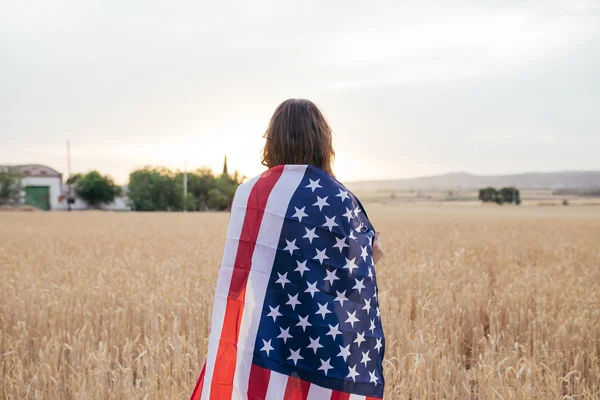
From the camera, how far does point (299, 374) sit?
2309mm

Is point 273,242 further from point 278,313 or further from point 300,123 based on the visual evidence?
point 300,123

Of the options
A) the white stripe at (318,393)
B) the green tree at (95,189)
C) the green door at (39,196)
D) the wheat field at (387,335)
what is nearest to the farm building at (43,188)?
the green door at (39,196)

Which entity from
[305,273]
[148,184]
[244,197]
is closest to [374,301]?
[305,273]

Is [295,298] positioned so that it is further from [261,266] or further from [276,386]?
[276,386]

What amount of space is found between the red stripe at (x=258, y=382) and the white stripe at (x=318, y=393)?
8.6 inches

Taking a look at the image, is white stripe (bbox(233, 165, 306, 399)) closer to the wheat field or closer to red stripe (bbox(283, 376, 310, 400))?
red stripe (bbox(283, 376, 310, 400))

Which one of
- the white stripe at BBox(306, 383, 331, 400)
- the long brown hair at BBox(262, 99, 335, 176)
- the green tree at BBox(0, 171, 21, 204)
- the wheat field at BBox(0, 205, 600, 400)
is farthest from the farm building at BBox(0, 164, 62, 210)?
the white stripe at BBox(306, 383, 331, 400)

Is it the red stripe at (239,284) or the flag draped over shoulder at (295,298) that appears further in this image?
the red stripe at (239,284)

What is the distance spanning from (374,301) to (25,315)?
166 inches

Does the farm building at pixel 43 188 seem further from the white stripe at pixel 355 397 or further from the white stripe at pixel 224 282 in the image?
the white stripe at pixel 355 397

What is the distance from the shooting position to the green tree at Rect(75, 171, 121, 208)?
220ft

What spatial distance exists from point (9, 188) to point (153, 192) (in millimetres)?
18340

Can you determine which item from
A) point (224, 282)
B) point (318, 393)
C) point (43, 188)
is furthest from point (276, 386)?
point (43, 188)

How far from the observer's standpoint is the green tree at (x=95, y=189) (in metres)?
67.1
